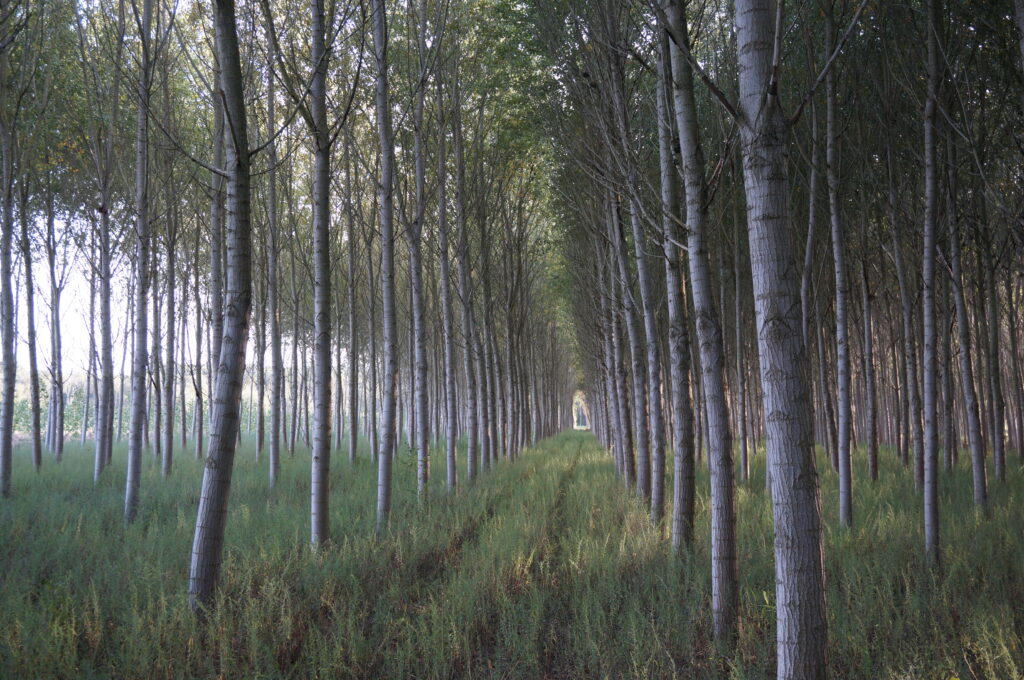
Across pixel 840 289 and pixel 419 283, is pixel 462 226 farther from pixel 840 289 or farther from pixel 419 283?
pixel 840 289

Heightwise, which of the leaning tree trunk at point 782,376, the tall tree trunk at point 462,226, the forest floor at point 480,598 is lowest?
the forest floor at point 480,598

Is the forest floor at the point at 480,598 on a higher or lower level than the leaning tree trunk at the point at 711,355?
lower

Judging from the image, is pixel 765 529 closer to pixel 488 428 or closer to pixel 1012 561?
pixel 1012 561

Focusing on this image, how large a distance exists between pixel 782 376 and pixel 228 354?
3.36 metres

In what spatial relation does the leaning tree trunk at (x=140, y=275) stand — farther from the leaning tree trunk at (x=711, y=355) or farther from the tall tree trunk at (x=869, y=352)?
the tall tree trunk at (x=869, y=352)

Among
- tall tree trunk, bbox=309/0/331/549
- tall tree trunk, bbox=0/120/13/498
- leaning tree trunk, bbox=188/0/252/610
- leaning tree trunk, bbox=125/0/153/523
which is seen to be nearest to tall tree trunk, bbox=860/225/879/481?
tall tree trunk, bbox=309/0/331/549

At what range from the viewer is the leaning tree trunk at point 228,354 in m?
3.85

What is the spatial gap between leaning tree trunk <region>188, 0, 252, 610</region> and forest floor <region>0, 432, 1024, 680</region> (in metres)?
0.31

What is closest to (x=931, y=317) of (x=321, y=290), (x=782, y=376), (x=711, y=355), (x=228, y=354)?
(x=711, y=355)

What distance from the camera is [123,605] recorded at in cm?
386

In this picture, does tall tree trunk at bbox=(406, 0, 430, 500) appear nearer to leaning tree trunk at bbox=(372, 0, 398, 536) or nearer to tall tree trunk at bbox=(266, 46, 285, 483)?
leaning tree trunk at bbox=(372, 0, 398, 536)

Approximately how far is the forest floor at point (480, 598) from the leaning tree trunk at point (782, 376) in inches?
31.6

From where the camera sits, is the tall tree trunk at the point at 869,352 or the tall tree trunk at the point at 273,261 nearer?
the tall tree trunk at the point at 869,352

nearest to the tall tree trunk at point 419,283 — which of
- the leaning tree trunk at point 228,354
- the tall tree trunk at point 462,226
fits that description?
the tall tree trunk at point 462,226
